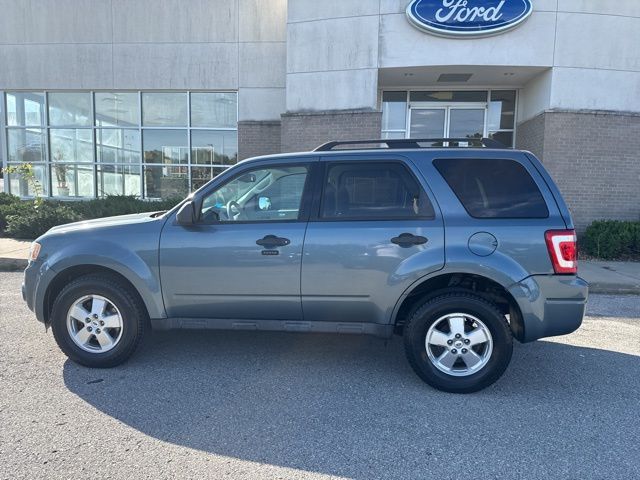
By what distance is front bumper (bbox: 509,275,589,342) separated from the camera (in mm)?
3492

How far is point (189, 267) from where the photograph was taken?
3773 millimetres

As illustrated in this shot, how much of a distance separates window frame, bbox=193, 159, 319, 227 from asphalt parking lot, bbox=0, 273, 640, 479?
1.30 metres

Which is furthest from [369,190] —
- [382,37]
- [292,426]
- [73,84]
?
[73,84]

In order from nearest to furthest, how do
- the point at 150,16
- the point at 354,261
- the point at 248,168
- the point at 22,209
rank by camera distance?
the point at 354,261 → the point at 248,168 → the point at 22,209 → the point at 150,16

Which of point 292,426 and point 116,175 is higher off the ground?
point 116,175

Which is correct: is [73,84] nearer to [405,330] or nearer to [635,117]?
[405,330]

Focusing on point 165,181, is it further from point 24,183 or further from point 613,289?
point 613,289

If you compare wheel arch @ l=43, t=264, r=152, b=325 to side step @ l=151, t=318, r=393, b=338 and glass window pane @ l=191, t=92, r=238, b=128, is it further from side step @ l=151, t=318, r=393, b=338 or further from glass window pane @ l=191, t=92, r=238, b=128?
glass window pane @ l=191, t=92, r=238, b=128

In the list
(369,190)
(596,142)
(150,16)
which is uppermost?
(150,16)

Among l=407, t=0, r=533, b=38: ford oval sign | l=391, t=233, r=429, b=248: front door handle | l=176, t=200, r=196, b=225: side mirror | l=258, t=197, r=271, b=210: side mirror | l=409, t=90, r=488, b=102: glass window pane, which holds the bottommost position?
l=391, t=233, r=429, b=248: front door handle

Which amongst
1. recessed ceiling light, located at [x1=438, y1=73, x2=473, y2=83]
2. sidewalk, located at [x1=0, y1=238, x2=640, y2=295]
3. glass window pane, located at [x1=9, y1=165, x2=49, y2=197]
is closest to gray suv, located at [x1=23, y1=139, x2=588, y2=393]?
sidewalk, located at [x1=0, y1=238, x2=640, y2=295]

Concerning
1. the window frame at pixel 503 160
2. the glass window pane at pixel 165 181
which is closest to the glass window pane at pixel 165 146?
the glass window pane at pixel 165 181

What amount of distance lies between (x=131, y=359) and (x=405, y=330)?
8.11 feet

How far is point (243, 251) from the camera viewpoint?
371cm
